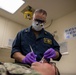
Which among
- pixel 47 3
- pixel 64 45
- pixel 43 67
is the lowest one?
pixel 43 67

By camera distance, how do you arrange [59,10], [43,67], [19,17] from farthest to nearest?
[19,17], [59,10], [43,67]

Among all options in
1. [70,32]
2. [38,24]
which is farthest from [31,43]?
[70,32]

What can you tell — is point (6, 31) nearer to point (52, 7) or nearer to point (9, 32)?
point (9, 32)

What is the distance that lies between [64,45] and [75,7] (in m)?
0.62

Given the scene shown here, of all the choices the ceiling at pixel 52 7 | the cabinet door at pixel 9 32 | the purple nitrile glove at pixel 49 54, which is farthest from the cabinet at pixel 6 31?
the purple nitrile glove at pixel 49 54

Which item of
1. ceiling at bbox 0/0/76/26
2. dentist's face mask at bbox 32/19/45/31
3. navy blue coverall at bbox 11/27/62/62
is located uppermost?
ceiling at bbox 0/0/76/26

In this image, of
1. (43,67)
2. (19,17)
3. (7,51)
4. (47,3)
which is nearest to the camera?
(43,67)

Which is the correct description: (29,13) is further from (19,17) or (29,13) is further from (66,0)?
(66,0)

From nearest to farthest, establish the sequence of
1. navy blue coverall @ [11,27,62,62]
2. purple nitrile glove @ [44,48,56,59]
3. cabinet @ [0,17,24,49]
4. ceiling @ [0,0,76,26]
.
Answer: purple nitrile glove @ [44,48,56,59], navy blue coverall @ [11,27,62,62], ceiling @ [0,0,76,26], cabinet @ [0,17,24,49]

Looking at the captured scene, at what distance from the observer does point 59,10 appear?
6.32 ft

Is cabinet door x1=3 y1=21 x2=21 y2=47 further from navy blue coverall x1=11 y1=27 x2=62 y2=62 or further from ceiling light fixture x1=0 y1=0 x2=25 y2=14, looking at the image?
navy blue coverall x1=11 y1=27 x2=62 y2=62

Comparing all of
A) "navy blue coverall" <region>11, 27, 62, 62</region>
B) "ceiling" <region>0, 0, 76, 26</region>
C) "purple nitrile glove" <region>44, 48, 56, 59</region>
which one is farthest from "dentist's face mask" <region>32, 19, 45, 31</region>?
"ceiling" <region>0, 0, 76, 26</region>

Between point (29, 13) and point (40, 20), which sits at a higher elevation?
point (29, 13)

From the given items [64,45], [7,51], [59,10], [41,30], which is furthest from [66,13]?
[7,51]
